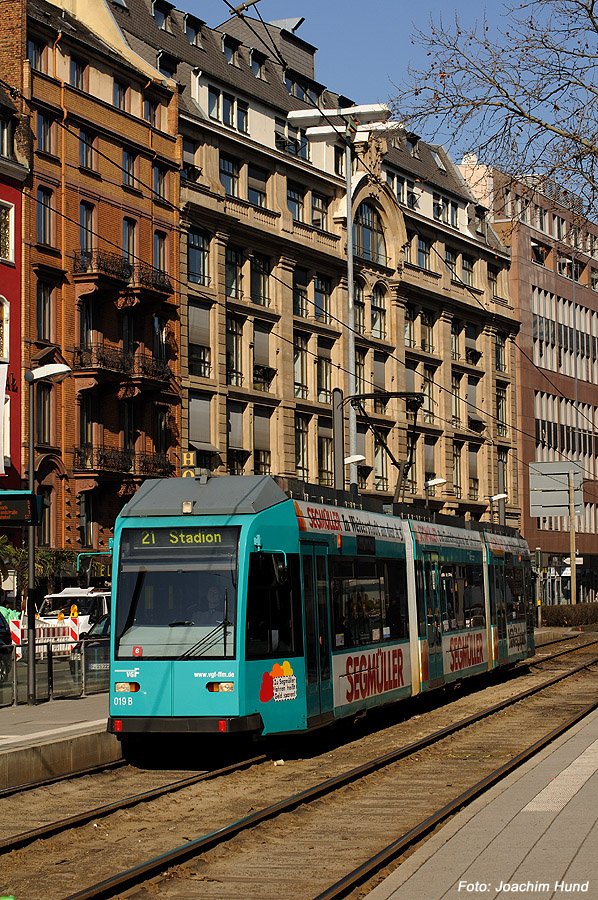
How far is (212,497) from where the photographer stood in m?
16.8

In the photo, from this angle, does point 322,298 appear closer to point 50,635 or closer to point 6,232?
point 6,232

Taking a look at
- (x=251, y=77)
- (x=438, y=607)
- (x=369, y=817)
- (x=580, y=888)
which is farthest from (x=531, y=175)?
(x=251, y=77)

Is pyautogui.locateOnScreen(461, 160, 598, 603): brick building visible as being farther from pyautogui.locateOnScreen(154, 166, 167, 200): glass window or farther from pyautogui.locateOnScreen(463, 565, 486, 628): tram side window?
pyautogui.locateOnScreen(463, 565, 486, 628): tram side window

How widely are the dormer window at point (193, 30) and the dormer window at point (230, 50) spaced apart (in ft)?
4.39

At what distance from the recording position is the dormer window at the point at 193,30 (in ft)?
189

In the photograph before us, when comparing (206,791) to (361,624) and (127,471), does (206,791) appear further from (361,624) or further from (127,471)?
(127,471)

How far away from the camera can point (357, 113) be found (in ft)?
126

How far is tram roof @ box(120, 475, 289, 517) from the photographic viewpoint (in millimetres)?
16516

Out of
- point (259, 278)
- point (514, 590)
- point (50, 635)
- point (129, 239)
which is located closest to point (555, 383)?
point (259, 278)

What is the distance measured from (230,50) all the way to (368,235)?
11.6 m

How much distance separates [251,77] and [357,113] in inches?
930

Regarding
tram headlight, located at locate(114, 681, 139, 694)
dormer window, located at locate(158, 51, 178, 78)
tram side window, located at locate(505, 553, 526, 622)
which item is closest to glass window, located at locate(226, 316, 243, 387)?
dormer window, located at locate(158, 51, 178, 78)

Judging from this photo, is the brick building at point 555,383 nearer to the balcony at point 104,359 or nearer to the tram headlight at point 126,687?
the balcony at point 104,359

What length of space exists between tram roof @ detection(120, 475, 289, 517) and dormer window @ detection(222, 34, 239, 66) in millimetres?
45440
